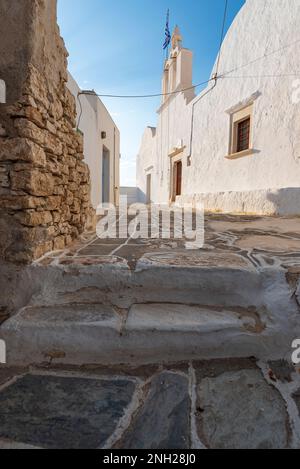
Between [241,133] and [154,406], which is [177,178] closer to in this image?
[241,133]

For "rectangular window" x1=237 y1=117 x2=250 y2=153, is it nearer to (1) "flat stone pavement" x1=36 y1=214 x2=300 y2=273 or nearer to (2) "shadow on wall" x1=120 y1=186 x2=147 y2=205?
(1) "flat stone pavement" x1=36 y1=214 x2=300 y2=273

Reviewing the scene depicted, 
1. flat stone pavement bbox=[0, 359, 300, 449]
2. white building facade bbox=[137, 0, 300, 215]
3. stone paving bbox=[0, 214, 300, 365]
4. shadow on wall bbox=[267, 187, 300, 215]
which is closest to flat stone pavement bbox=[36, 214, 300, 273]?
stone paving bbox=[0, 214, 300, 365]

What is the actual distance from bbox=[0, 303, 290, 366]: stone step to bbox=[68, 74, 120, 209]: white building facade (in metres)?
3.08

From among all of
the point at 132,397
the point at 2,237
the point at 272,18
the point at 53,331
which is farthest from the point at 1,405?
the point at 272,18

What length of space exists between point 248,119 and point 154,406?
6816 millimetres

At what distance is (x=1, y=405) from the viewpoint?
1.11 meters

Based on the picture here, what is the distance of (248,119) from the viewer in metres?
6.54

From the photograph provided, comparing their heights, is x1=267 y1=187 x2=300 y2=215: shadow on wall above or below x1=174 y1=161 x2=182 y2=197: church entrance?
below

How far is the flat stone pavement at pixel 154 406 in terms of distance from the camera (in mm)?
970

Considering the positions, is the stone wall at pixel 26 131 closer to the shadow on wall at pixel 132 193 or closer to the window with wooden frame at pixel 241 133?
the window with wooden frame at pixel 241 133

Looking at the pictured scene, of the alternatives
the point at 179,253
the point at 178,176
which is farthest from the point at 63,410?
the point at 178,176

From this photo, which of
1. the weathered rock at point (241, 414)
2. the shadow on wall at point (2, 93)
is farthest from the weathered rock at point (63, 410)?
the shadow on wall at point (2, 93)

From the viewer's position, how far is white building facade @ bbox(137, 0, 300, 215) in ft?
16.8
